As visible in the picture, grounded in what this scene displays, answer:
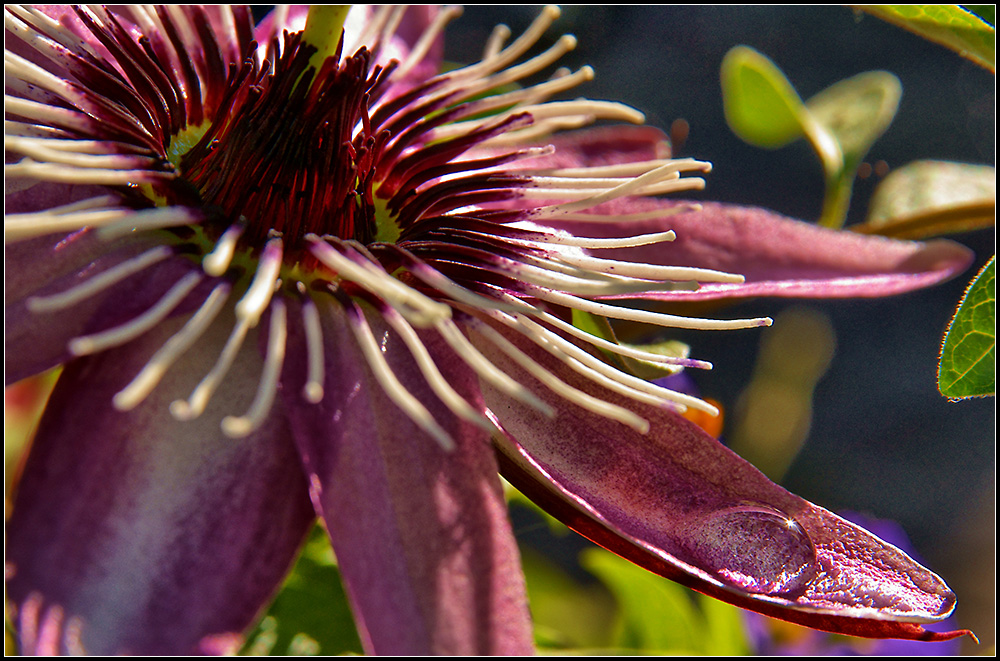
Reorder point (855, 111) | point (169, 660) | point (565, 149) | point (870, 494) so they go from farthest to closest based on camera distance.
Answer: point (870, 494) < point (855, 111) < point (565, 149) < point (169, 660)

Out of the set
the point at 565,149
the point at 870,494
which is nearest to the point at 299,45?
the point at 565,149

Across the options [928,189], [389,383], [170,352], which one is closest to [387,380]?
[389,383]

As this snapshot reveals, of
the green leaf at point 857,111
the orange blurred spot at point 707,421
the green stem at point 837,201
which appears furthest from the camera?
the green leaf at point 857,111

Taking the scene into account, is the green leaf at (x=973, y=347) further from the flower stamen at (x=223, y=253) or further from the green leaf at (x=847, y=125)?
the flower stamen at (x=223, y=253)

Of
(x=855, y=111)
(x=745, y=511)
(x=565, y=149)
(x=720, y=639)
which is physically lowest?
(x=720, y=639)

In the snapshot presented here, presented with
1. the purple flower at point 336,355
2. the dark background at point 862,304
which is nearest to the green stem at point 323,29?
the purple flower at point 336,355

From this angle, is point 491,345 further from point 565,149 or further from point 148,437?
point 565,149

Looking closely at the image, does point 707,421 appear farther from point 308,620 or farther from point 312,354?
point 312,354
